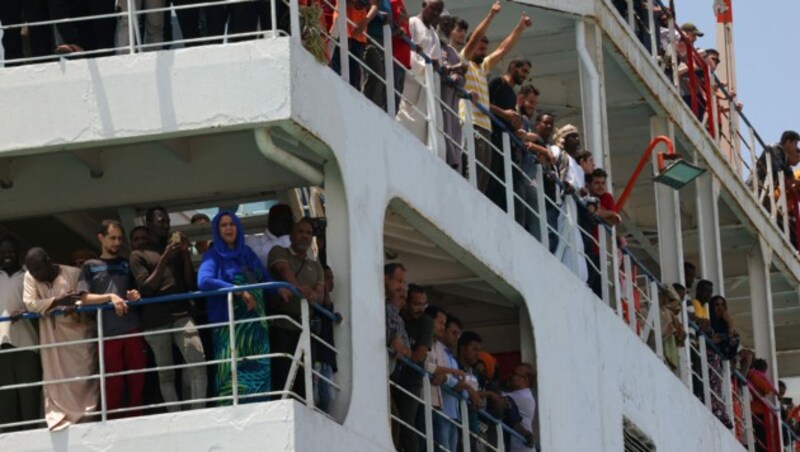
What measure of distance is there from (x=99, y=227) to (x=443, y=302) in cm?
484

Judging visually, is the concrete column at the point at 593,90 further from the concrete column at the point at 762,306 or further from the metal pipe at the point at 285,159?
the metal pipe at the point at 285,159

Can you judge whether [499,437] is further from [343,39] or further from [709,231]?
[709,231]

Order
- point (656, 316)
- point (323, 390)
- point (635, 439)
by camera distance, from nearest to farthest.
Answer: point (323, 390), point (635, 439), point (656, 316)

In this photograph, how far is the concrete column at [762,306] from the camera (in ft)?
111

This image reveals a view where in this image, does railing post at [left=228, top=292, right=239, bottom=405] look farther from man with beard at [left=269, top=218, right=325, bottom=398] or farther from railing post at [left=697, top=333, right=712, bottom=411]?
railing post at [left=697, top=333, right=712, bottom=411]

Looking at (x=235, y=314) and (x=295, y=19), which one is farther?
(x=295, y=19)

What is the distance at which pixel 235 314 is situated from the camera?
1920 cm

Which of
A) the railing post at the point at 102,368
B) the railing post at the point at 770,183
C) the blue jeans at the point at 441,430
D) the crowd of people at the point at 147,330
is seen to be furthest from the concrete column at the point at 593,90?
the railing post at the point at 102,368

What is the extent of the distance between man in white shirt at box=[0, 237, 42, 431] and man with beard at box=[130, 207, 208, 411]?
84 centimetres

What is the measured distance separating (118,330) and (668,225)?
12443mm

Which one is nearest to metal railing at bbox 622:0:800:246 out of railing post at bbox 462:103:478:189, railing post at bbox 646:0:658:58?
railing post at bbox 646:0:658:58

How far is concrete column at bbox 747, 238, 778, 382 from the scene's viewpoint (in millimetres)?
33969

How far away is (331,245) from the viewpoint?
66.9 ft

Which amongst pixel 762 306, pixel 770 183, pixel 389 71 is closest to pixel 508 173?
pixel 389 71
